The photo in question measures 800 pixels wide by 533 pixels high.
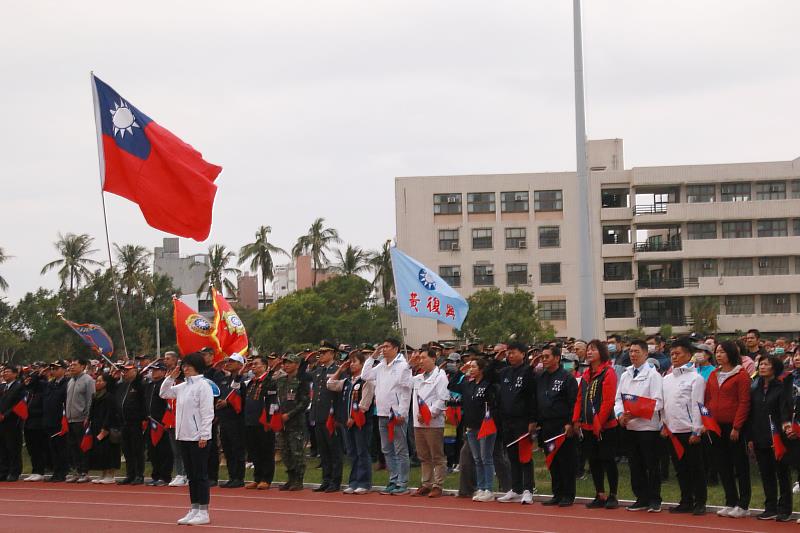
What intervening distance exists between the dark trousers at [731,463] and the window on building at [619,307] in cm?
5404

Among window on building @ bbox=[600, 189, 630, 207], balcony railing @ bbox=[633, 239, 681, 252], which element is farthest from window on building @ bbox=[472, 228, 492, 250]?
balcony railing @ bbox=[633, 239, 681, 252]

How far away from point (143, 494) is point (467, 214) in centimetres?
5183

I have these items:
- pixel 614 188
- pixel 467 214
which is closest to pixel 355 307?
pixel 467 214

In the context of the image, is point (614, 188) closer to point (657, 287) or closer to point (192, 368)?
point (657, 287)

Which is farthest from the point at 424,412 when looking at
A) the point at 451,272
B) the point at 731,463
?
the point at 451,272

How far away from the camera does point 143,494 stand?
16.2 meters

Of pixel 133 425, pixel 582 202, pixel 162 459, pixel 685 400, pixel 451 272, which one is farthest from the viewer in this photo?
pixel 451 272

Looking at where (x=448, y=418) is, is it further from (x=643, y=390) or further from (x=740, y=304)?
(x=740, y=304)

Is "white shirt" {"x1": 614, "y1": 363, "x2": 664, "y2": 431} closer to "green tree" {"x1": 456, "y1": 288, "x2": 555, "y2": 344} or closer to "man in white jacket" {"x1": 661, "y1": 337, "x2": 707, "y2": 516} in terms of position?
"man in white jacket" {"x1": 661, "y1": 337, "x2": 707, "y2": 516}

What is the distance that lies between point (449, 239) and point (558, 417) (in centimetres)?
5359

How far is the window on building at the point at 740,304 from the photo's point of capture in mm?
64562

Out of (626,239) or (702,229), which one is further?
(626,239)

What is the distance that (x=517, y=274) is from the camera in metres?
67.2

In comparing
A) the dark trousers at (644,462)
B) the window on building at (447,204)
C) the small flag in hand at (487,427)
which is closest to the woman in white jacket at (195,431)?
the small flag in hand at (487,427)
